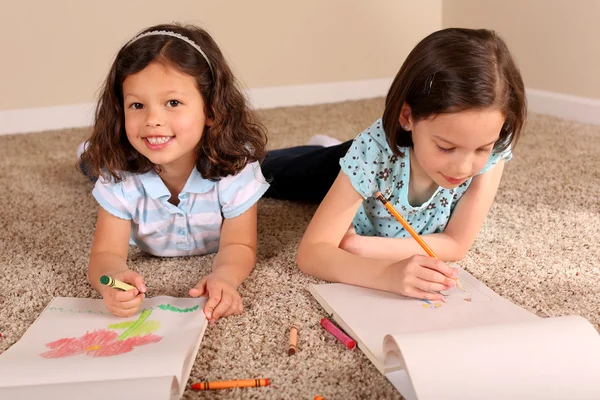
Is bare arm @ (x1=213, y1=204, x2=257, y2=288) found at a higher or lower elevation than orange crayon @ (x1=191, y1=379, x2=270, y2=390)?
lower

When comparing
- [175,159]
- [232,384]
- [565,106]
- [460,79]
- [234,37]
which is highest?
[460,79]

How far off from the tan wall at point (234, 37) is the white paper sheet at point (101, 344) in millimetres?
1547

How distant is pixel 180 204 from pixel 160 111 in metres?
0.17

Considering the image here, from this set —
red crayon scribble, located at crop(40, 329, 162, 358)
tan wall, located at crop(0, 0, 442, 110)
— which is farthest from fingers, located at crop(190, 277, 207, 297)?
tan wall, located at crop(0, 0, 442, 110)

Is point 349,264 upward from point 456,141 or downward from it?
downward

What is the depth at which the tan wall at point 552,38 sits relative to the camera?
2.03 meters

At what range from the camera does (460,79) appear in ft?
2.94

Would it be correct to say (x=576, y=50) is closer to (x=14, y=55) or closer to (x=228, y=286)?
(x=228, y=286)

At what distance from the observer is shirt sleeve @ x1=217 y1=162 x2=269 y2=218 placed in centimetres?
112

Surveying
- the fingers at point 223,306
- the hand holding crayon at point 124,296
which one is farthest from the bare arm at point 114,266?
the fingers at point 223,306

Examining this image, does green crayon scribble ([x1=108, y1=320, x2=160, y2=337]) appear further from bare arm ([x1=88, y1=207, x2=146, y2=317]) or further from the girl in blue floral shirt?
the girl in blue floral shirt

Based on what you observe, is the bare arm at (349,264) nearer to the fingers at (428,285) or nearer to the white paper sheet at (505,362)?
the fingers at (428,285)

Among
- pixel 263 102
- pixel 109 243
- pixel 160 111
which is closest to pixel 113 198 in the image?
pixel 109 243

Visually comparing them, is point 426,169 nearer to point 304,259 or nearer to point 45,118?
point 304,259
